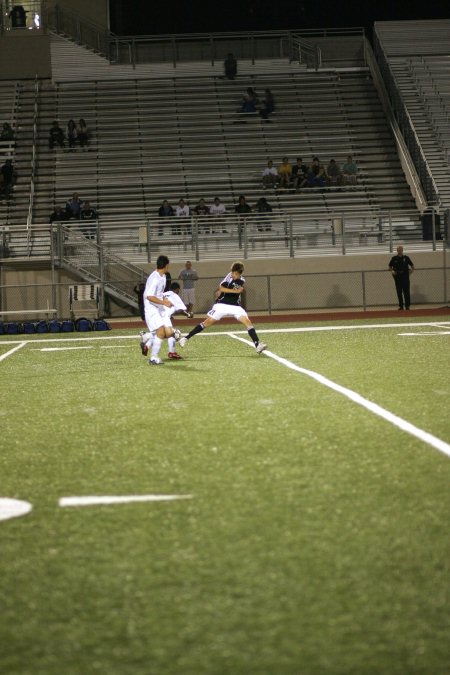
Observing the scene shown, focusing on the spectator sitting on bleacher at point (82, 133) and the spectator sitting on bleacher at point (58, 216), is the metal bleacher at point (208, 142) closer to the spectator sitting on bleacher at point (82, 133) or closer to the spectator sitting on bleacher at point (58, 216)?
the spectator sitting on bleacher at point (82, 133)

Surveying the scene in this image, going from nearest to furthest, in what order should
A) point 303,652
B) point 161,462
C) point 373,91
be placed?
point 303,652
point 161,462
point 373,91

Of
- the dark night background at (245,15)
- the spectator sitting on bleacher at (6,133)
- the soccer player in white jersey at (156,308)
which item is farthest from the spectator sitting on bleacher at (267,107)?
the soccer player in white jersey at (156,308)

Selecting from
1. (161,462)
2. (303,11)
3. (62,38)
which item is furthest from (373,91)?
(161,462)

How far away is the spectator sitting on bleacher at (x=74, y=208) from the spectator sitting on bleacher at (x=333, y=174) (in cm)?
901

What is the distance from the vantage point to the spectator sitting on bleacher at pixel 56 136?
35906 mm

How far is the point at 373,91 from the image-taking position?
39469mm

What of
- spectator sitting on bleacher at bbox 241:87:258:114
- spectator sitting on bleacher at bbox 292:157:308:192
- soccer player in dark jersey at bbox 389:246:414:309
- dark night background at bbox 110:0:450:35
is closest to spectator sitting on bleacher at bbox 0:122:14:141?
dark night background at bbox 110:0:450:35

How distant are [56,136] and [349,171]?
10.9 metres

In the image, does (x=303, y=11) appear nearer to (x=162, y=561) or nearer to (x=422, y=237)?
(x=422, y=237)

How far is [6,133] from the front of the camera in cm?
3597

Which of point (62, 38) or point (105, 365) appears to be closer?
point (105, 365)

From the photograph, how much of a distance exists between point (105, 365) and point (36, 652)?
37.9 feet

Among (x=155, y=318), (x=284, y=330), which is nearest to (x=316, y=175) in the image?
(x=284, y=330)

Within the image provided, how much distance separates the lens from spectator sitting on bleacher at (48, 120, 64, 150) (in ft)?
118
